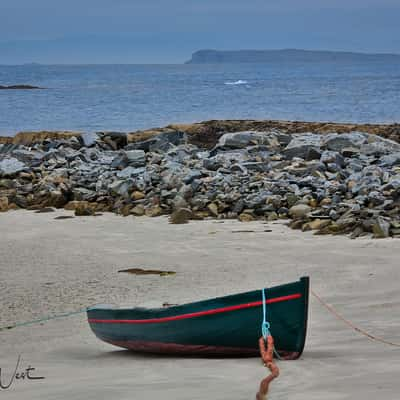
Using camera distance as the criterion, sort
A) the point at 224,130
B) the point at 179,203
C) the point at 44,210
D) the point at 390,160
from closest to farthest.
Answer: the point at 179,203, the point at 44,210, the point at 390,160, the point at 224,130

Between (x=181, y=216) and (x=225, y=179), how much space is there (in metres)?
1.72

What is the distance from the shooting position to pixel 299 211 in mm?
13445

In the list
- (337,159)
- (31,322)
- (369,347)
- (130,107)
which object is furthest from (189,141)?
(130,107)

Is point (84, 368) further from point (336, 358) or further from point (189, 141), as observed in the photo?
point (189, 141)

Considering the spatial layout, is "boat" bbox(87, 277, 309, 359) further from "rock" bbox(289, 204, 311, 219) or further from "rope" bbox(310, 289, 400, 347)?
"rock" bbox(289, 204, 311, 219)

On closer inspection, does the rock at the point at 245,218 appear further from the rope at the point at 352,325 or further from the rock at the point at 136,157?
the rope at the point at 352,325

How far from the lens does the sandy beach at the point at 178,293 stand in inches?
215

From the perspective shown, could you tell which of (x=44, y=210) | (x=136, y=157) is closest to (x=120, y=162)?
(x=136, y=157)

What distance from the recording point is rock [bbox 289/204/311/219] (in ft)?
43.7

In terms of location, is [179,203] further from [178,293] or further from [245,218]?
[178,293]

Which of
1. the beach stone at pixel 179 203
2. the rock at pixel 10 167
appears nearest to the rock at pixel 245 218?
the beach stone at pixel 179 203

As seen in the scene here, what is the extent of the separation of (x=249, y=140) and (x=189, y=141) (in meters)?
2.92

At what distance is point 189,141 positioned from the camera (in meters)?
22.0

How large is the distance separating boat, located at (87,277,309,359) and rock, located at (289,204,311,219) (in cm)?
699
